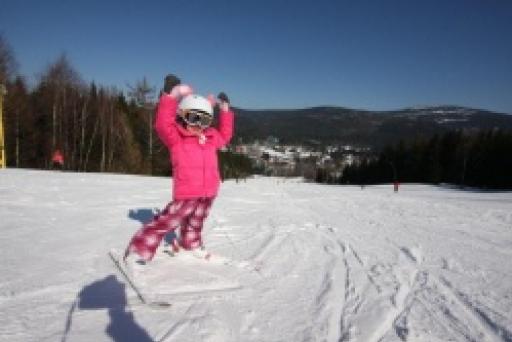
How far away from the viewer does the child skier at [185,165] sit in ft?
15.3

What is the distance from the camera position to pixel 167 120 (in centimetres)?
476

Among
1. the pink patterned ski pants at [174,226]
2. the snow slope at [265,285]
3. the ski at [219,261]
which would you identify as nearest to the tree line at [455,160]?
the snow slope at [265,285]

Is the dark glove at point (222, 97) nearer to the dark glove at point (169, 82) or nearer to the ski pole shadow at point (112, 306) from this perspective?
the dark glove at point (169, 82)

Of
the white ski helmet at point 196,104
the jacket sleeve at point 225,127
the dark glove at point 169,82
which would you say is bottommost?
the jacket sleeve at point 225,127

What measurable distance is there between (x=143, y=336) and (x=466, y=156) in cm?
6700

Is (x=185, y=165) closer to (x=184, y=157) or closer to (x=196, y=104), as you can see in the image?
(x=184, y=157)

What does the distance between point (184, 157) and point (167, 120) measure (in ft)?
1.45

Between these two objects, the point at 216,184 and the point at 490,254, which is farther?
the point at 490,254

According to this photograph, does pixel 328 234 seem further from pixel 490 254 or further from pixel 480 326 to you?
pixel 480 326

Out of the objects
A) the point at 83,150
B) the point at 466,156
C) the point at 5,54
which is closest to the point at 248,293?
the point at 5,54

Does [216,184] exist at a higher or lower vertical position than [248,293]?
higher

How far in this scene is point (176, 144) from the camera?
15.7 feet

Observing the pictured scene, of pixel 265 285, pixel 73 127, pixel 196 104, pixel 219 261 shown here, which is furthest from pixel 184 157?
pixel 73 127

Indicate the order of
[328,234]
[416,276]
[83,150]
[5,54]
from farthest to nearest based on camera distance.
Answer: [83,150], [5,54], [328,234], [416,276]
